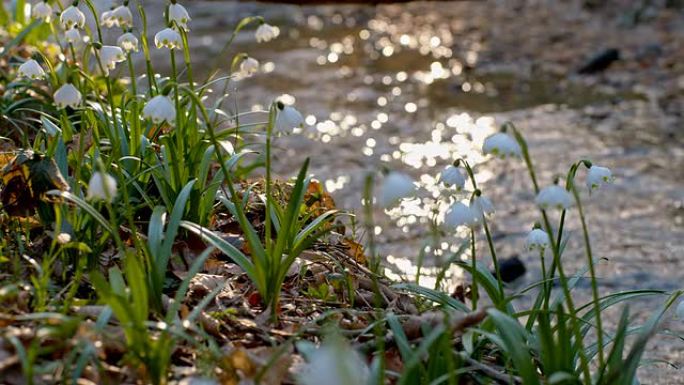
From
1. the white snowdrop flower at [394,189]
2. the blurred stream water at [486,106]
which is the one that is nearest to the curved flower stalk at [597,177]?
the white snowdrop flower at [394,189]

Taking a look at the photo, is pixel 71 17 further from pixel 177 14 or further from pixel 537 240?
pixel 537 240

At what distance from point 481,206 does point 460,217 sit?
0.14 m

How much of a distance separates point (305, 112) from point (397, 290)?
4.16m

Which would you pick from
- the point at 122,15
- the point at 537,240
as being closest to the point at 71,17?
the point at 122,15

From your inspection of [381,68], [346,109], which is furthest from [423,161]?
[381,68]

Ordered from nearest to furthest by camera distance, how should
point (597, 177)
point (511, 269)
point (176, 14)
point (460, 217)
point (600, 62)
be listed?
1. point (460, 217)
2. point (597, 177)
3. point (176, 14)
4. point (511, 269)
5. point (600, 62)

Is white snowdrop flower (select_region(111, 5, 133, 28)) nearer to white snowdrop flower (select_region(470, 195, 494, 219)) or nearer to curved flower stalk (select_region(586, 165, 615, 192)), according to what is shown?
white snowdrop flower (select_region(470, 195, 494, 219))

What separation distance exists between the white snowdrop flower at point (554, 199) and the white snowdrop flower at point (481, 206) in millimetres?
259

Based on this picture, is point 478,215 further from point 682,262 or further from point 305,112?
point 305,112

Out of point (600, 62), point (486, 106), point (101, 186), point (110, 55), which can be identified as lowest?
point (101, 186)

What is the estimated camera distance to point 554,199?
1.98m

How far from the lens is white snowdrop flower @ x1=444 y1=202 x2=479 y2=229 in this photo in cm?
219

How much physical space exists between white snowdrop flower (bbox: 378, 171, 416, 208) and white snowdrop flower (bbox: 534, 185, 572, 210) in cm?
29

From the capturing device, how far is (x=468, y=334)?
231 centimetres
